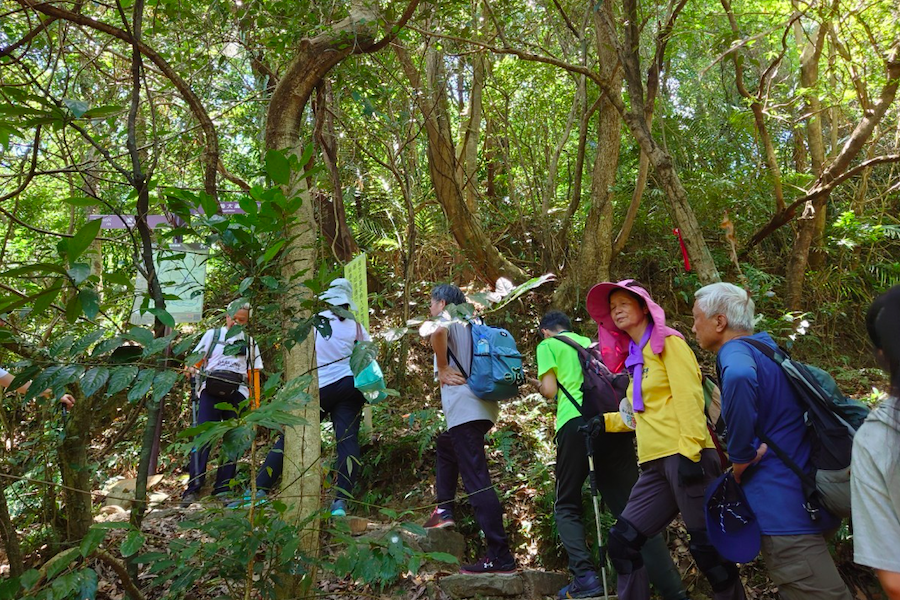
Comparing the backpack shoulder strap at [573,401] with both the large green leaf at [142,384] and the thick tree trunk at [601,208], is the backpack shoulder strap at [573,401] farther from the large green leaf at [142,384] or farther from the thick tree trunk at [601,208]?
the thick tree trunk at [601,208]

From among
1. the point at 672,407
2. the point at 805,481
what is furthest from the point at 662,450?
the point at 805,481

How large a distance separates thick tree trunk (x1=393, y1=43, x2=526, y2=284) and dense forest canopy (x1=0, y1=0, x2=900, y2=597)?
29 millimetres

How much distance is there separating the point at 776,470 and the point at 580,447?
1590 mm

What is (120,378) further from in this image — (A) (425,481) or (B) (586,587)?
(A) (425,481)

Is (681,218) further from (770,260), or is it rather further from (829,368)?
(770,260)

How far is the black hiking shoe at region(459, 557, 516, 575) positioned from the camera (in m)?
4.55

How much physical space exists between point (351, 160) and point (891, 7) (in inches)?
257

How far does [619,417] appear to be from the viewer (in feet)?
14.1

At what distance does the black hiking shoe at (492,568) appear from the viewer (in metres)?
4.55

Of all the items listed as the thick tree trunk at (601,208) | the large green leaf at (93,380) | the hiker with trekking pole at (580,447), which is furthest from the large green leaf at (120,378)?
the thick tree trunk at (601,208)

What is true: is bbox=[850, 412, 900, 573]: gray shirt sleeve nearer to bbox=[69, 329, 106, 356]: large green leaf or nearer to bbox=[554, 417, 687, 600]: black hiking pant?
bbox=[69, 329, 106, 356]: large green leaf

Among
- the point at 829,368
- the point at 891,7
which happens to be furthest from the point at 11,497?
the point at 891,7

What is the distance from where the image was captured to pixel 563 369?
455cm

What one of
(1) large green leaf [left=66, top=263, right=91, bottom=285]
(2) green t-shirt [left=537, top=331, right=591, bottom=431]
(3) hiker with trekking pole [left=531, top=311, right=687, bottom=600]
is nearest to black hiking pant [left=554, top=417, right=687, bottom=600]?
(3) hiker with trekking pole [left=531, top=311, right=687, bottom=600]
